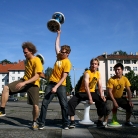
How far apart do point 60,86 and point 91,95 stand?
801 mm

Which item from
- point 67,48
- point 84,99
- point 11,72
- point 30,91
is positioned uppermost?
point 11,72

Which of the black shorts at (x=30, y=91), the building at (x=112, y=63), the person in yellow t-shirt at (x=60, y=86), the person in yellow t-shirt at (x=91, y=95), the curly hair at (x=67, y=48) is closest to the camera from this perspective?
the person in yellow t-shirt at (x=60, y=86)

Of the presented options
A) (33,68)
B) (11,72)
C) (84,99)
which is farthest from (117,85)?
(11,72)

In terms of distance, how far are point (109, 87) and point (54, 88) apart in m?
1.52

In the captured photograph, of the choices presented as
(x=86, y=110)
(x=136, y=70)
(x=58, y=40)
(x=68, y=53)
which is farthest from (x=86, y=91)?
(x=136, y=70)

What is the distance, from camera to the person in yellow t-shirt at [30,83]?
5223mm

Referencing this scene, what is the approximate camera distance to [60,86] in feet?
17.7

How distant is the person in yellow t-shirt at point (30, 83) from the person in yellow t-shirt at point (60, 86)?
0.18 metres

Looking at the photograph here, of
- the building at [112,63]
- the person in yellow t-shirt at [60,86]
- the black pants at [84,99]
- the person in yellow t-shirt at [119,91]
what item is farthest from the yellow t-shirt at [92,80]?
the building at [112,63]

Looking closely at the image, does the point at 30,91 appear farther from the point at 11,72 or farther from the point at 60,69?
the point at 11,72

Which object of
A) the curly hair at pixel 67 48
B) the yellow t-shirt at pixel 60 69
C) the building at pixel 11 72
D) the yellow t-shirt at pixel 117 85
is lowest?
the yellow t-shirt at pixel 117 85

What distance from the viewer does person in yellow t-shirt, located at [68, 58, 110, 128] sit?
543 cm

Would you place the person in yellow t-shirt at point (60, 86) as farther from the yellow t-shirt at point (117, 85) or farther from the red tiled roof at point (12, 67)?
the red tiled roof at point (12, 67)

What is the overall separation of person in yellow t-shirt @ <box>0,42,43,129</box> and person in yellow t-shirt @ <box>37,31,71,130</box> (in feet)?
0.60
